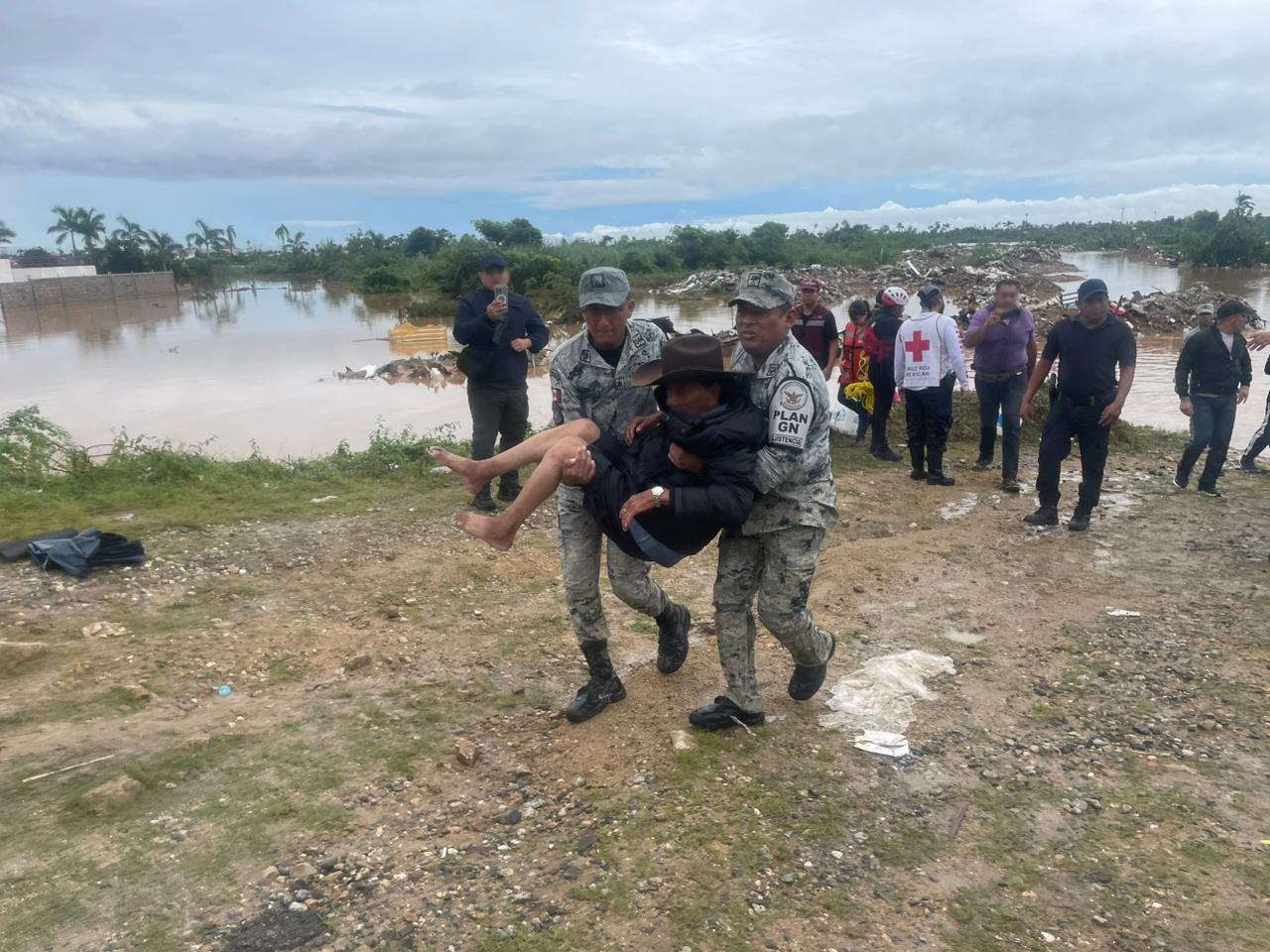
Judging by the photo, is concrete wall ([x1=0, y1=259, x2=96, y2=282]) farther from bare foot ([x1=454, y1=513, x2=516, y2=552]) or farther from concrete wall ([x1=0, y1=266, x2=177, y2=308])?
bare foot ([x1=454, y1=513, x2=516, y2=552])

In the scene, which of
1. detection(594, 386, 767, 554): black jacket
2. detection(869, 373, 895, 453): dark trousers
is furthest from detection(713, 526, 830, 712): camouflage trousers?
detection(869, 373, 895, 453): dark trousers

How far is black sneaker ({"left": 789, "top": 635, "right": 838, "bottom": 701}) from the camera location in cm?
353

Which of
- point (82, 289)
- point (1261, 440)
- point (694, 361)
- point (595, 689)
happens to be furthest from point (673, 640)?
point (82, 289)

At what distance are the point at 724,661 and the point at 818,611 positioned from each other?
1.56 metres

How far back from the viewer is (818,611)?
476 centimetres

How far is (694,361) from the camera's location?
9.40ft

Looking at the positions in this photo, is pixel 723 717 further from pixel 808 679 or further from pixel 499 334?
pixel 499 334

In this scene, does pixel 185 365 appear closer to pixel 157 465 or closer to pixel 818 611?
pixel 157 465

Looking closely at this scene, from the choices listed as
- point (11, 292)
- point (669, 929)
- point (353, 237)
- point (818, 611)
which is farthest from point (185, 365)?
point (353, 237)

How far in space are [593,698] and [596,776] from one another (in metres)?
0.48

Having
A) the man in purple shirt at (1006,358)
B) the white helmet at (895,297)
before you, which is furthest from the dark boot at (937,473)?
the white helmet at (895,297)

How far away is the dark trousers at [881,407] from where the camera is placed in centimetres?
858

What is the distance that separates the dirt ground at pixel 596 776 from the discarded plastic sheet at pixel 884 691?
0.09 m

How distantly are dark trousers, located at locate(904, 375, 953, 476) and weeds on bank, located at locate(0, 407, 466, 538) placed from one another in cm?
417
